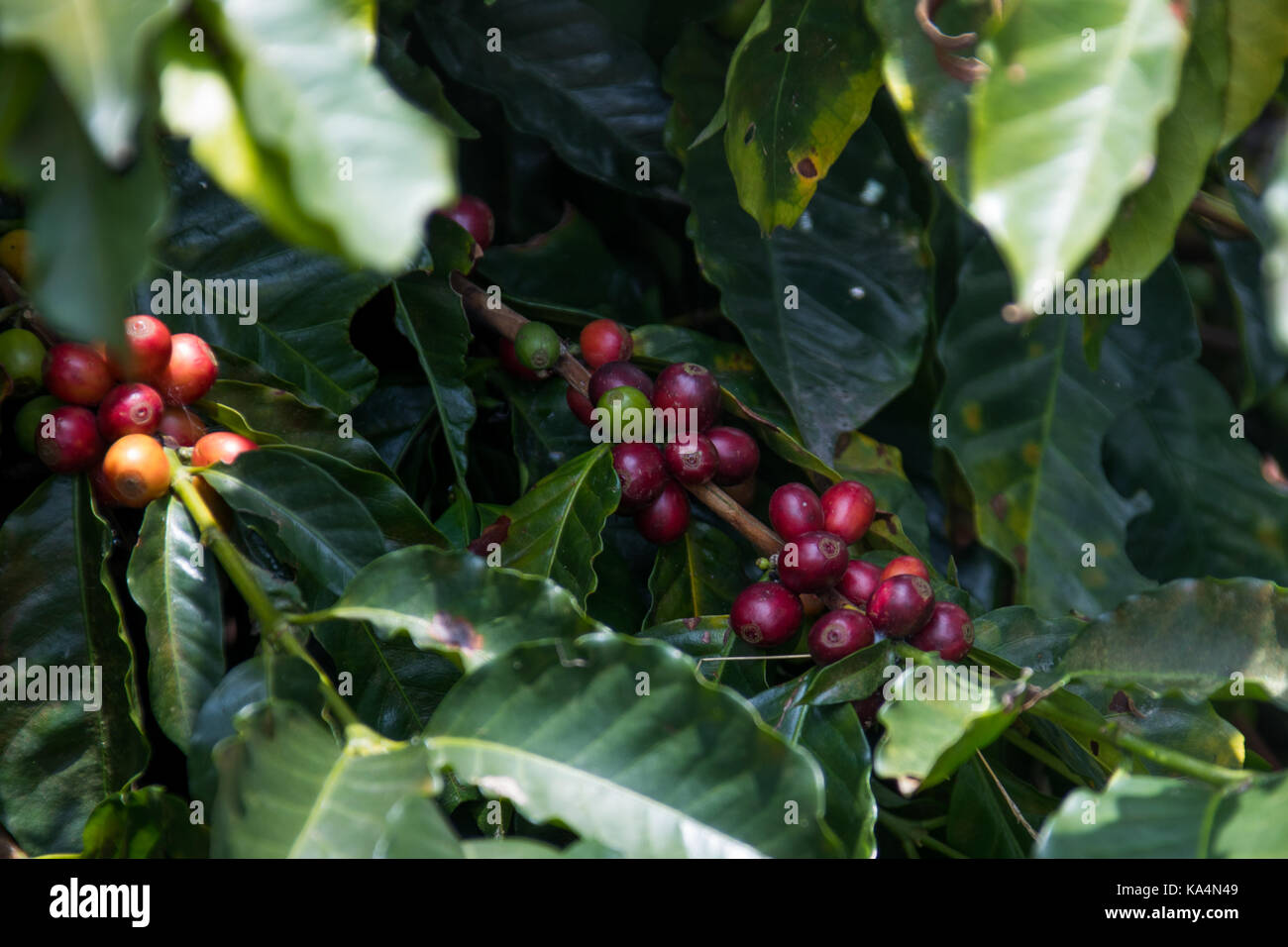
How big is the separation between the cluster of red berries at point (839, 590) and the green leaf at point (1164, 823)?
0.21 metres

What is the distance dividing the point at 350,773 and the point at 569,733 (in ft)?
0.43

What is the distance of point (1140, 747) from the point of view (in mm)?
705

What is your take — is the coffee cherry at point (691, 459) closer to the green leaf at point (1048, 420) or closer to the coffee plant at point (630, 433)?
the coffee plant at point (630, 433)

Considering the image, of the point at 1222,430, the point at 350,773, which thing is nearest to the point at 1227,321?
the point at 1222,430

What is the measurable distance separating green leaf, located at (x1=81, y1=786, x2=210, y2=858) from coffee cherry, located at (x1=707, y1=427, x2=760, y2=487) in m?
0.51

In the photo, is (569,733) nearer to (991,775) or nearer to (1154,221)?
(991,775)

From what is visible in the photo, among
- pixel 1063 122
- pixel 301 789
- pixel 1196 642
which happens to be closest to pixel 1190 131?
pixel 1063 122

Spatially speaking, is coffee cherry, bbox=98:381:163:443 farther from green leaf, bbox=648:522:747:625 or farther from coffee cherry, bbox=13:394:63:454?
green leaf, bbox=648:522:747:625

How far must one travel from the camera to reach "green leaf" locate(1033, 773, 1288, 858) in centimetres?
62

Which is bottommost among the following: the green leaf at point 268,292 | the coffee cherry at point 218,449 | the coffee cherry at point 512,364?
the coffee cherry at point 218,449

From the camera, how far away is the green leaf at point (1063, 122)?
50cm

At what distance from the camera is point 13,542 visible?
0.85m

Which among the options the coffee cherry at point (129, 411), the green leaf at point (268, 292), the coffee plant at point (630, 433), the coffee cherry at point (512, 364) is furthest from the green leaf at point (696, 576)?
the coffee cherry at point (129, 411)

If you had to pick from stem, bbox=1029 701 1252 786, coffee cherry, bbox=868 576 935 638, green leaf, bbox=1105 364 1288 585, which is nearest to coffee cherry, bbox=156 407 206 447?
coffee cherry, bbox=868 576 935 638
